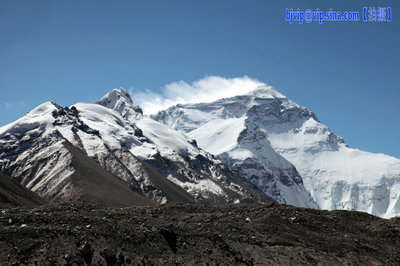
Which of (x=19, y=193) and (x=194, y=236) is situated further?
(x=19, y=193)

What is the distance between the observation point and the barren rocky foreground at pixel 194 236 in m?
35.7

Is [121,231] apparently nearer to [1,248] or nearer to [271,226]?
[1,248]

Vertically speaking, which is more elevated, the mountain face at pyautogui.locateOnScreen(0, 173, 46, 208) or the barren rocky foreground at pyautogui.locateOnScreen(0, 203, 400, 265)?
the mountain face at pyautogui.locateOnScreen(0, 173, 46, 208)

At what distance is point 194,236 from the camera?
4100 centimetres

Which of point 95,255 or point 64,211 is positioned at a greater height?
point 64,211

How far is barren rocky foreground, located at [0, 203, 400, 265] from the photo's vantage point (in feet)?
117

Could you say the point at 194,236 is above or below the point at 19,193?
below

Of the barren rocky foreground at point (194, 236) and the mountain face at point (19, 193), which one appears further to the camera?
the mountain face at point (19, 193)

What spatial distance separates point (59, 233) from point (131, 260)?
466cm

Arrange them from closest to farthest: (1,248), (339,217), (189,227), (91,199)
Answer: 1. (1,248)
2. (189,227)
3. (339,217)
4. (91,199)

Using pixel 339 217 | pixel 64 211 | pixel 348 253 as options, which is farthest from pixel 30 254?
pixel 339 217

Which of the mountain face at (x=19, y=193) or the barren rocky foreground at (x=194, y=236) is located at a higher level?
the mountain face at (x=19, y=193)

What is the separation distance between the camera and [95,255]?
35.7 meters

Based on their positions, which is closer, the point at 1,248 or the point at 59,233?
the point at 1,248
